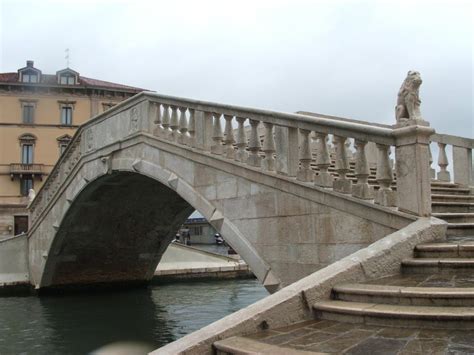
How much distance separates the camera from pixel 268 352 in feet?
10.4

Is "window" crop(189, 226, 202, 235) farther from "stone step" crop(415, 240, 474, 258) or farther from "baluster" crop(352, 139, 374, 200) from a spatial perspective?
"stone step" crop(415, 240, 474, 258)

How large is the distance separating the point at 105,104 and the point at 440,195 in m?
31.9

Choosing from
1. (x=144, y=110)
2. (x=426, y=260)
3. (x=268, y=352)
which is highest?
(x=144, y=110)

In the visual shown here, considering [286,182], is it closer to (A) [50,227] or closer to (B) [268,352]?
(B) [268,352]

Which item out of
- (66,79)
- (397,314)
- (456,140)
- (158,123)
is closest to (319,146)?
(397,314)

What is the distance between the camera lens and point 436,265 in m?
4.43

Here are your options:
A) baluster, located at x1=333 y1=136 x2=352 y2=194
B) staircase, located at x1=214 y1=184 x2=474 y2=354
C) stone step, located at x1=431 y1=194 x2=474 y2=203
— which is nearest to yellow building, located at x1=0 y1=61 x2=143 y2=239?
stone step, located at x1=431 y1=194 x2=474 y2=203

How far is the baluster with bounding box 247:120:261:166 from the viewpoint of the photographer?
22.6 ft

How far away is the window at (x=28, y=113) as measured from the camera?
35719 mm

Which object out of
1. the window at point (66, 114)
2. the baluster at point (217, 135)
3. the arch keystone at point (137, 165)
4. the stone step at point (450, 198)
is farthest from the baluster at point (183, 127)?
the window at point (66, 114)

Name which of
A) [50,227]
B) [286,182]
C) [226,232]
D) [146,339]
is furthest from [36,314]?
[286,182]

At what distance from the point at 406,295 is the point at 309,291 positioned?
2.24ft

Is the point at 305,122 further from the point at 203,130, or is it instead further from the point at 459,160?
the point at 459,160

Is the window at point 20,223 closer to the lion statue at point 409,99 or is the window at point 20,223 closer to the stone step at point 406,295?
the lion statue at point 409,99
